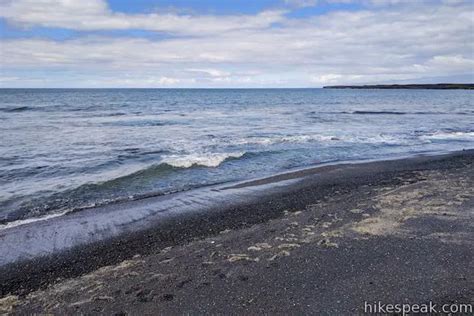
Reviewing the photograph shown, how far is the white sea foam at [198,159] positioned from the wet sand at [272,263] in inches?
223

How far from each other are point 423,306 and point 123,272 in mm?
3871

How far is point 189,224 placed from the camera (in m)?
8.12

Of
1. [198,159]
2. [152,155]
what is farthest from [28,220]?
[152,155]

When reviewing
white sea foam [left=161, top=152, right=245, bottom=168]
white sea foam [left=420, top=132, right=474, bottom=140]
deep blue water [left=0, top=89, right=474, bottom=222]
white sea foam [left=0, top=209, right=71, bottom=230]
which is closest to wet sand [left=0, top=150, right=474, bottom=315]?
white sea foam [left=0, top=209, right=71, bottom=230]

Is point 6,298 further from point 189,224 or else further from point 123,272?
point 189,224

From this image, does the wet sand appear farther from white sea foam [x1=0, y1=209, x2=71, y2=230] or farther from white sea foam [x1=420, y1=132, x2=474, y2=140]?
white sea foam [x1=420, y1=132, x2=474, y2=140]

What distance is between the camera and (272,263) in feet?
18.5

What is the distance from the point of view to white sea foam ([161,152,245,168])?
14844 mm

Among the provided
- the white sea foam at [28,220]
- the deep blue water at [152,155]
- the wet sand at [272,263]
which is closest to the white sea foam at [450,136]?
the deep blue water at [152,155]

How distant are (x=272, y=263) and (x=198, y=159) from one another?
1031cm

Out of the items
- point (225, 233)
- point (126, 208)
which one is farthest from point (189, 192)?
point (225, 233)

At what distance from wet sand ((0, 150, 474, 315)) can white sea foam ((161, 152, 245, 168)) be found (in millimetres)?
5668

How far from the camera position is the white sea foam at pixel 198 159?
14.8 meters

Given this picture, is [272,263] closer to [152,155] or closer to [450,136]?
[152,155]
